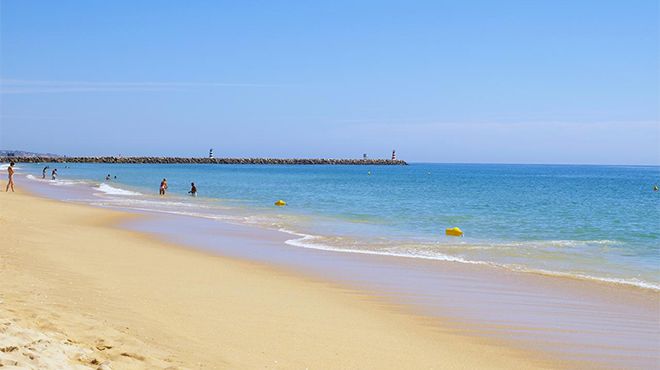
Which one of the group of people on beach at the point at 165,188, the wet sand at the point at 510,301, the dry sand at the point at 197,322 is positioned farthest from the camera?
the group of people on beach at the point at 165,188

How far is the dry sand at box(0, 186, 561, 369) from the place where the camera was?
20.6 feet

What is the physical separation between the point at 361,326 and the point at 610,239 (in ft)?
55.5

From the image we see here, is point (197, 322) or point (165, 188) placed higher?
point (197, 322)

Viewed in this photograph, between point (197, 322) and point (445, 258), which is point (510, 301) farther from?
point (197, 322)

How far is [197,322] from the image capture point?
8.15 metres

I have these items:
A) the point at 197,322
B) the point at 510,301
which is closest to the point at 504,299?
the point at 510,301

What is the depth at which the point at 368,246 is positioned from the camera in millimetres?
18500

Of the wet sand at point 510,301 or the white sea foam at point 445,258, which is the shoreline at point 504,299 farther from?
the white sea foam at point 445,258

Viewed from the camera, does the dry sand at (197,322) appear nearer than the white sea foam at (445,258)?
Yes

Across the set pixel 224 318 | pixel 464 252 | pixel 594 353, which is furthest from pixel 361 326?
pixel 464 252

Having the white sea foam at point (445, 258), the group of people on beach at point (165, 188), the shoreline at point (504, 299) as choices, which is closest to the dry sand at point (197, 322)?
the shoreline at point (504, 299)

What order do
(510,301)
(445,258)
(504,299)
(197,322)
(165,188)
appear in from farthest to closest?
(165,188) < (445,258) < (504,299) < (510,301) < (197,322)

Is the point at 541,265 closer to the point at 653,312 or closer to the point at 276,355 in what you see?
the point at 653,312

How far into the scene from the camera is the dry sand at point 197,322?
629 cm
